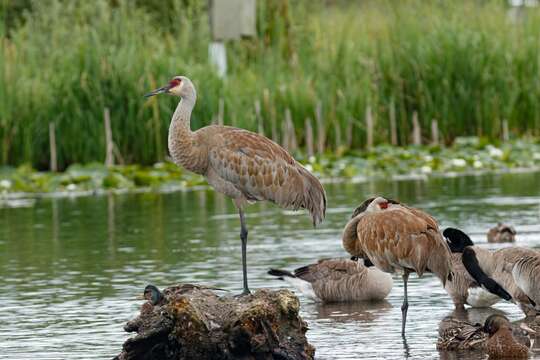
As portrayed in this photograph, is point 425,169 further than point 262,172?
Yes

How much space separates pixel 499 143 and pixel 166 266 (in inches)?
476

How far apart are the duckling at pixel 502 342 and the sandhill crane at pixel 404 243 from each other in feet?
3.48

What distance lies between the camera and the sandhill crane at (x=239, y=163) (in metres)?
12.9

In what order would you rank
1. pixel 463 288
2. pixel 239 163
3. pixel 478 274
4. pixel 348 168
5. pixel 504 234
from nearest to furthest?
1. pixel 478 274
2. pixel 463 288
3. pixel 239 163
4. pixel 504 234
5. pixel 348 168

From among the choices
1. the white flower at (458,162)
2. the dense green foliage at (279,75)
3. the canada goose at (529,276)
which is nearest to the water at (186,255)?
the canada goose at (529,276)

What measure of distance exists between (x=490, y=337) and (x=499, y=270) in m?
1.64

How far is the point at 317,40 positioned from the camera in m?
28.6

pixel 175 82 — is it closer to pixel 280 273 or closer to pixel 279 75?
pixel 280 273

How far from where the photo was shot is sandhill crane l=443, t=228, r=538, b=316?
38.5ft

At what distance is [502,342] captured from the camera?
404 inches

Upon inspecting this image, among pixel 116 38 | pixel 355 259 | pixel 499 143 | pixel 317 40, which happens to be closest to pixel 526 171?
pixel 499 143

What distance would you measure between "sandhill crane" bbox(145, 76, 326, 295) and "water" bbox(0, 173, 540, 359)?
101 centimetres

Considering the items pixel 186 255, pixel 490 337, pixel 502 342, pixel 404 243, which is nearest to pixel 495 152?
pixel 186 255

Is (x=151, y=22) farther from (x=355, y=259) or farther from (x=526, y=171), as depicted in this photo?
(x=355, y=259)
